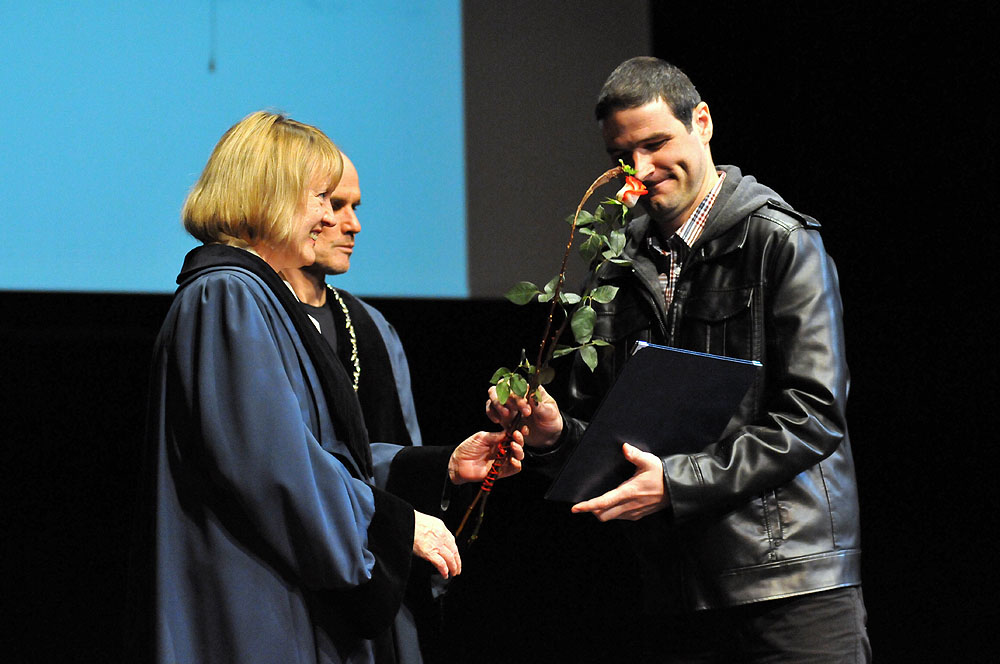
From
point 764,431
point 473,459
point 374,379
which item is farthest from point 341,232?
point 764,431

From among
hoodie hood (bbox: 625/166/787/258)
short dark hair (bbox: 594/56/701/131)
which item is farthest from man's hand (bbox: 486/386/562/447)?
short dark hair (bbox: 594/56/701/131)

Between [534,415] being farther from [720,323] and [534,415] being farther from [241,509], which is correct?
[241,509]

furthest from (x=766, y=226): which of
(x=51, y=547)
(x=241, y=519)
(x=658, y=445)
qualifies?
(x=51, y=547)

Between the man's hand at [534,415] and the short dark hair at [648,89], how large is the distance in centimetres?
56

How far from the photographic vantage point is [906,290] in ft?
12.1

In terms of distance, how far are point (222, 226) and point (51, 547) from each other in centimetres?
176

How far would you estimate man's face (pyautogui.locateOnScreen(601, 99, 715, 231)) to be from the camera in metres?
1.84

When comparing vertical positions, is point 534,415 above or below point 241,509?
above

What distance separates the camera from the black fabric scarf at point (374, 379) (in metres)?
2.35

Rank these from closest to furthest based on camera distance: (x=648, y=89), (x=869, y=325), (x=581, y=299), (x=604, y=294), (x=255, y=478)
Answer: (x=255, y=478)
(x=604, y=294)
(x=581, y=299)
(x=648, y=89)
(x=869, y=325)

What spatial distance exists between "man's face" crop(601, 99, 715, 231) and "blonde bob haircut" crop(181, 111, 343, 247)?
0.59 meters

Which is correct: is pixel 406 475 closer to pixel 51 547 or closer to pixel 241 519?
pixel 241 519

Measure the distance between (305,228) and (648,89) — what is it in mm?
680

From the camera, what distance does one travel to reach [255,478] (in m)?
1.43
